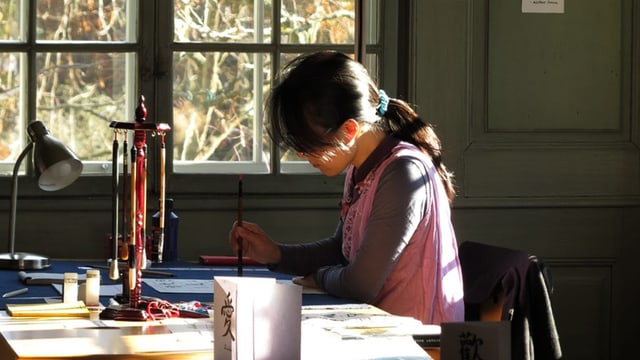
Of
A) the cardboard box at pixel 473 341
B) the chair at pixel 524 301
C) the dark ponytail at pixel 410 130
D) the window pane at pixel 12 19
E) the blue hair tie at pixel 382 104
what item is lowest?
the chair at pixel 524 301

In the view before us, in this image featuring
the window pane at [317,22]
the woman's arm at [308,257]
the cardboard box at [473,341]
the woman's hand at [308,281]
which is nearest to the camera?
the cardboard box at [473,341]

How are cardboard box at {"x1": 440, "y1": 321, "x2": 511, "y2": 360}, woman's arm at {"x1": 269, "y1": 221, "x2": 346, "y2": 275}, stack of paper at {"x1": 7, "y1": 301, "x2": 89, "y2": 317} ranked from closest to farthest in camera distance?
cardboard box at {"x1": 440, "y1": 321, "x2": 511, "y2": 360} < stack of paper at {"x1": 7, "y1": 301, "x2": 89, "y2": 317} < woman's arm at {"x1": 269, "y1": 221, "x2": 346, "y2": 275}

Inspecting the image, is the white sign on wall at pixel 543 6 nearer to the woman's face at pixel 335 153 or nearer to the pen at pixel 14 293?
the woman's face at pixel 335 153

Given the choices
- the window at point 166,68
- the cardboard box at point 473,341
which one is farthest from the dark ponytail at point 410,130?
the cardboard box at point 473,341

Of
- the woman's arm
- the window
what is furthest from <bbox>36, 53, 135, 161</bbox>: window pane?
the woman's arm

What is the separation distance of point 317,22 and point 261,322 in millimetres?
2540

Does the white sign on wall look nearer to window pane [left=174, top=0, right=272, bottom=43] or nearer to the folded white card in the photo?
window pane [left=174, top=0, right=272, bottom=43]

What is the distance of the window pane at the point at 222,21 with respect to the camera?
166 inches

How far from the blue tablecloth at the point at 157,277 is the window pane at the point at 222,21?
99 cm

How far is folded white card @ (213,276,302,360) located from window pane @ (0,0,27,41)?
2508mm

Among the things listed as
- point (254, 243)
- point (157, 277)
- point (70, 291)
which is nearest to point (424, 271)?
point (254, 243)

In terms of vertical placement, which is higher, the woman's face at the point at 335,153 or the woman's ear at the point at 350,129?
the woman's ear at the point at 350,129

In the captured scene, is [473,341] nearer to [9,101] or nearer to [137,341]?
[137,341]

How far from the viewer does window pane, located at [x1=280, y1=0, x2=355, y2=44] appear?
4281mm
